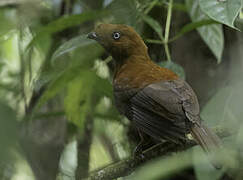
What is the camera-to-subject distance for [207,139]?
6.80 feet

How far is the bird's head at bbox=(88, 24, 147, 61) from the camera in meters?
2.63

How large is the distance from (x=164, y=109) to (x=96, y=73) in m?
0.87

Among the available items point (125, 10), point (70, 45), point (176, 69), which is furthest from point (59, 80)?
point (176, 69)

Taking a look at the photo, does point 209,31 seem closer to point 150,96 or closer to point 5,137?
point 150,96

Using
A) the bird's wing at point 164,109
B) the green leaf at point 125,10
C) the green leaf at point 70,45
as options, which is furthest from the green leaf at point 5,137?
the green leaf at point 125,10

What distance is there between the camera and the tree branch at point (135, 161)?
1.96 m

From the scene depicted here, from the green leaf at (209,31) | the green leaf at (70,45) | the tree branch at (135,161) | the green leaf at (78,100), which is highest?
the green leaf at (209,31)

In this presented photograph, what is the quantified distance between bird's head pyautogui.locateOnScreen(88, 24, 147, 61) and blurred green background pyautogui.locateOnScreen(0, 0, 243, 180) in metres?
0.05

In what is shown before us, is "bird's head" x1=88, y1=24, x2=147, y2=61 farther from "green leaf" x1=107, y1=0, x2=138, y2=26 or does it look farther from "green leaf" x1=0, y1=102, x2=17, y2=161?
"green leaf" x1=0, y1=102, x2=17, y2=161

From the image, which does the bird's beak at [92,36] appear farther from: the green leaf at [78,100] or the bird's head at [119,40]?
the green leaf at [78,100]

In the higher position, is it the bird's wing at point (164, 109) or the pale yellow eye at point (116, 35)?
the pale yellow eye at point (116, 35)

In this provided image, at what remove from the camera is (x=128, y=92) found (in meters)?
2.42

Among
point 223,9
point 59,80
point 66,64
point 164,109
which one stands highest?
point 223,9

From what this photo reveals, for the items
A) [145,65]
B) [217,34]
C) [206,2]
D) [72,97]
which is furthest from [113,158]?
[206,2]
